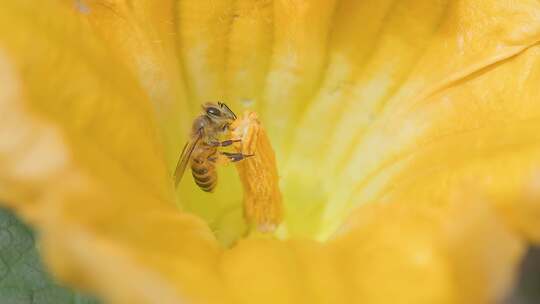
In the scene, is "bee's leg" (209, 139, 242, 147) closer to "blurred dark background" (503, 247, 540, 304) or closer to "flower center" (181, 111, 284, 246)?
"flower center" (181, 111, 284, 246)

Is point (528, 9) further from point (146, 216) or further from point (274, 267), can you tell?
point (146, 216)

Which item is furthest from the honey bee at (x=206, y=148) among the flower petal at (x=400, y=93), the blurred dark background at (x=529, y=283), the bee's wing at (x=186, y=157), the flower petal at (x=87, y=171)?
the blurred dark background at (x=529, y=283)

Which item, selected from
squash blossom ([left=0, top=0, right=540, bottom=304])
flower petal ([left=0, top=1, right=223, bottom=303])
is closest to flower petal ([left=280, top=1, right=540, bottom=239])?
squash blossom ([left=0, top=0, right=540, bottom=304])

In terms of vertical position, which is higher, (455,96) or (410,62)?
(410,62)

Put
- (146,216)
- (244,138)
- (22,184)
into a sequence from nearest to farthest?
(22,184), (146,216), (244,138)

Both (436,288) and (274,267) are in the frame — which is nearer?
(436,288)

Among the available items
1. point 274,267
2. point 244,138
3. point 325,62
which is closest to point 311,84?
point 325,62
